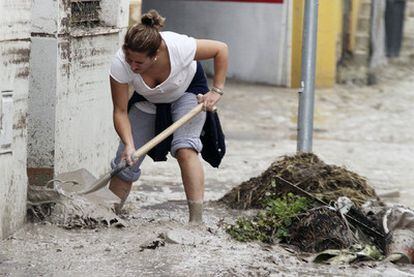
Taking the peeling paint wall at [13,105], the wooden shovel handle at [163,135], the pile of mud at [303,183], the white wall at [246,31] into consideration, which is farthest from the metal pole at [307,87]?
the white wall at [246,31]

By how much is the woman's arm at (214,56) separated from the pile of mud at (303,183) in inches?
36.1

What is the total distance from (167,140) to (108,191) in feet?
1.58

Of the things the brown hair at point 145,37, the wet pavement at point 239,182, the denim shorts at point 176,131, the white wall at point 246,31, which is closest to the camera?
the wet pavement at point 239,182

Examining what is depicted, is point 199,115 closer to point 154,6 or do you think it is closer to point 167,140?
point 167,140

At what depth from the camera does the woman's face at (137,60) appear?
19.8 feet

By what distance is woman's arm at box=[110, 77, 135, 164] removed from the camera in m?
6.26

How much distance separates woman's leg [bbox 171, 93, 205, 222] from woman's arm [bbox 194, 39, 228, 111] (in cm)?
14

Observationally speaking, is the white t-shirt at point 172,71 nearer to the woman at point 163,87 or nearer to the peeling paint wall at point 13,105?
the woman at point 163,87

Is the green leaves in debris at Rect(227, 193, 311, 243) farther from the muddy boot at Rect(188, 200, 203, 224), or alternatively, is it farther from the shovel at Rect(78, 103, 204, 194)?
the shovel at Rect(78, 103, 204, 194)

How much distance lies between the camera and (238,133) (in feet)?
36.2

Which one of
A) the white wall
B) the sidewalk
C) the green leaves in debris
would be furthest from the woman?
the white wall

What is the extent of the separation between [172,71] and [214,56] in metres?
0.31

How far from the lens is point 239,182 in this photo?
28.2 feet

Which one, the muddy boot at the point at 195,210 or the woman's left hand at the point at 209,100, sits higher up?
the woman's left hand at the point at 209,100
